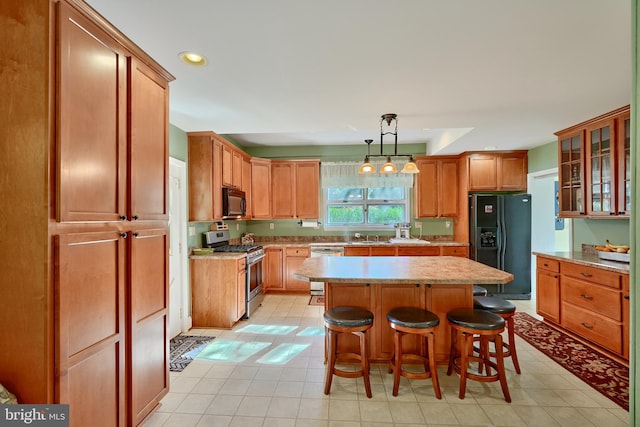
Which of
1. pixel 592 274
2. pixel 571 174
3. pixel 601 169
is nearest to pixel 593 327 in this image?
pixel 592 274

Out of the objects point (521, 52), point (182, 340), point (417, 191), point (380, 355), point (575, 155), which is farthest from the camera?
point (417, 191)

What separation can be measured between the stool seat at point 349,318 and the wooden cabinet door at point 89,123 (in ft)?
5.15

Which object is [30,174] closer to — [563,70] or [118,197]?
[118,197]

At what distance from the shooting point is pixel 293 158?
18.0 ft

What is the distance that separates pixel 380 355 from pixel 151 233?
2151 mm

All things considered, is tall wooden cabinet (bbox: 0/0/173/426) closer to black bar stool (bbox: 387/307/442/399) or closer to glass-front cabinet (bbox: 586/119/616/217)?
black bar stool (bbox: 387/307/442/399)

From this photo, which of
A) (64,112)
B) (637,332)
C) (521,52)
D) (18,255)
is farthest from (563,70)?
(18,255)

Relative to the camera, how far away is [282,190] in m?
5.27

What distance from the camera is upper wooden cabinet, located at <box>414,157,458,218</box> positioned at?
5.05 metres

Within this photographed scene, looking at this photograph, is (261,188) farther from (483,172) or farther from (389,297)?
(483,172)

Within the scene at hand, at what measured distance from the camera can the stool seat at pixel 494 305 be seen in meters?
2.35

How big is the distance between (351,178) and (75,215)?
4455mm

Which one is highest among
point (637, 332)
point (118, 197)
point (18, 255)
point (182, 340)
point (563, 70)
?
point (563, 70)

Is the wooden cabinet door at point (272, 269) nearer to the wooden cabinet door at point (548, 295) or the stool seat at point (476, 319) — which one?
the stool seat at point (476, 319)
